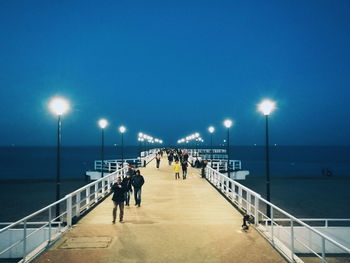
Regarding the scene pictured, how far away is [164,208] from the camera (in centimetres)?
1388

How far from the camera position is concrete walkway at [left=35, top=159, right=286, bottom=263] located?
7.80 m

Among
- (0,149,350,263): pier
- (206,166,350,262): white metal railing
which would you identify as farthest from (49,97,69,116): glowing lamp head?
(206,166,350,262): white metal railing

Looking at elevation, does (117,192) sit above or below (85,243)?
above

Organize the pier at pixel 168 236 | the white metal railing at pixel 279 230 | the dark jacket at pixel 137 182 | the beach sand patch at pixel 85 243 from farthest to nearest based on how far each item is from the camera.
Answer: the dark jacket at pixel 137 182 → the beach sand patch at pixel 85 243 → the pier at pixel 168 236 → the white metal railing at pixel 279 230

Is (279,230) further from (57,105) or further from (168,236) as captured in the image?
(57,105)

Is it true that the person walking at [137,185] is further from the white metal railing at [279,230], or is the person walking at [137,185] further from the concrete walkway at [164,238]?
the white metal railing at [279,230]

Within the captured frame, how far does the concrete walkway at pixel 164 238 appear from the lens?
780cm

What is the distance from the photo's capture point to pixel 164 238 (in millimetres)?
9344

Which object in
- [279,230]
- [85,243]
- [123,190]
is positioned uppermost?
[123,190]

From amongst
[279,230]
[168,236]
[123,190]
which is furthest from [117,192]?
[279,230]

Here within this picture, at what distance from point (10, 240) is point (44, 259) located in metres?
8.13

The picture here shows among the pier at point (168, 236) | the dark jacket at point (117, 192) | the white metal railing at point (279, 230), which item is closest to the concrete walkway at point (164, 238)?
the pier at point (168, 236)

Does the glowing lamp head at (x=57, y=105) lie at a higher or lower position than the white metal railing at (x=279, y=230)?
higher

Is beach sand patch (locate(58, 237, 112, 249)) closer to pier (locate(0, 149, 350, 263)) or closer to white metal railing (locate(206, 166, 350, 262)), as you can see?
pier (locate(0, 149, 350, 263))
